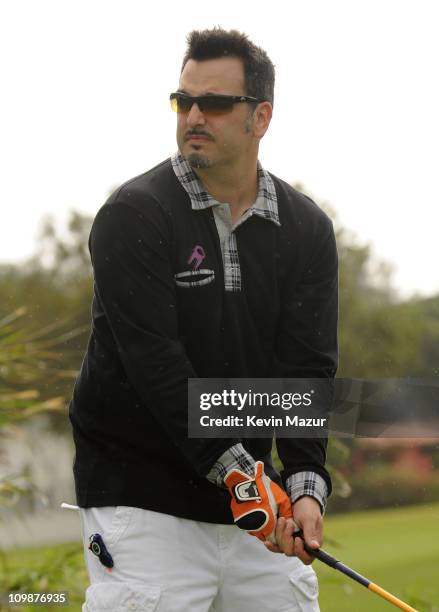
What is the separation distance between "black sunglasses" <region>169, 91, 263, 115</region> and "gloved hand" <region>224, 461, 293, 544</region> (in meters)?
1.06

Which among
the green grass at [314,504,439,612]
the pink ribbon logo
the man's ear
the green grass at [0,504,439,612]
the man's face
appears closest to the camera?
the pink ribbon logo

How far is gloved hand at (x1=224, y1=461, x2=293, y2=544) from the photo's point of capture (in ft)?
9.52

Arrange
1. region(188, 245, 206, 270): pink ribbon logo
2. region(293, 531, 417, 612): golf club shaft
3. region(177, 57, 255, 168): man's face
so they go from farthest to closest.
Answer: region(177, 57, 255, 168): man's face
region(188, 245, 206, 270): pink ribbon logo
region(293, 531, 417, 612): golf club shaft

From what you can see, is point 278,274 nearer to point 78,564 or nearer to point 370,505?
point 78,564

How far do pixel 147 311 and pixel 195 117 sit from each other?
62cm

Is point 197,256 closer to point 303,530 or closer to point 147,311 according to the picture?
point 147,311

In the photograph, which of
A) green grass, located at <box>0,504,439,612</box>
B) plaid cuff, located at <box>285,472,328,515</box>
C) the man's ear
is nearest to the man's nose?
the man's ear

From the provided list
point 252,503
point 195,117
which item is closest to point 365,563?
point 252,503

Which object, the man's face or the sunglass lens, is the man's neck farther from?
the sunglass lens

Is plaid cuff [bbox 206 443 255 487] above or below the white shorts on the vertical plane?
above

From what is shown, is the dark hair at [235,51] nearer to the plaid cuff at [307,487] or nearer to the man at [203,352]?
the man at [203,352]

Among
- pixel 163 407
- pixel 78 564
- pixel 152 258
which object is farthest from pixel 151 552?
pixel 78 564

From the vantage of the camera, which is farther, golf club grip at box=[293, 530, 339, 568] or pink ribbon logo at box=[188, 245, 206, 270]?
pink ribbon logo at box=[188, 245, 206, 270]

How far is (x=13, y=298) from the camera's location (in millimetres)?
10516
